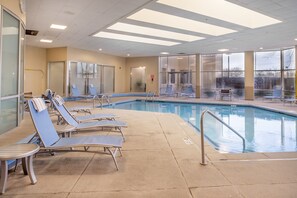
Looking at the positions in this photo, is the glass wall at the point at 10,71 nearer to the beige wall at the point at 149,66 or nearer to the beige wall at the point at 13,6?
the beige wall at the point at 13,6

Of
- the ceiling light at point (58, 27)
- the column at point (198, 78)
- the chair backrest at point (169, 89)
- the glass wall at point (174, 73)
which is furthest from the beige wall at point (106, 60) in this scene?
the column at point (198, 78)

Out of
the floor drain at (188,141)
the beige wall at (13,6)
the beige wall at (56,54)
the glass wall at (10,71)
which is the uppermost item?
the beige wall at (56,54)

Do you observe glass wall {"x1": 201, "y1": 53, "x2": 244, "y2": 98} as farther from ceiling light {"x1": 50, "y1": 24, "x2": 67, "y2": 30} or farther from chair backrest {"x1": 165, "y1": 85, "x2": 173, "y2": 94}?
ceiling light {"x1": 50, "y1": 24, "x2": 67, "y2": 30}

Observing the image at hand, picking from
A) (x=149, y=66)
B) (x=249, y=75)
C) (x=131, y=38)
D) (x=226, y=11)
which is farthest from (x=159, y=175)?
(x=149, y=66)

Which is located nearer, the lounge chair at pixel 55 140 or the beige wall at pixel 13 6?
the lounge chair at pixel 55 140

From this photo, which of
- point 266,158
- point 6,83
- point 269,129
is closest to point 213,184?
point 266,158

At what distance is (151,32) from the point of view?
9.01m

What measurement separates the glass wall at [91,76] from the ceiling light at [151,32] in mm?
5315

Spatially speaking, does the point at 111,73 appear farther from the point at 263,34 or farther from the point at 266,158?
the point at 266,158

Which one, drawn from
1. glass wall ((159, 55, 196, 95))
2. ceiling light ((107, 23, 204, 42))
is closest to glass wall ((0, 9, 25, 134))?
ceiling light ((107, 23, 204, 42))

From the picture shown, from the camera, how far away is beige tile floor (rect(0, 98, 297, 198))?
2.14 meters

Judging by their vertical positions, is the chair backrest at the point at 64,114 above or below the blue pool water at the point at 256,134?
above

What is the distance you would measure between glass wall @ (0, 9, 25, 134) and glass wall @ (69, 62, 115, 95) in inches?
305

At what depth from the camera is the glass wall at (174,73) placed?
16.1 meters
